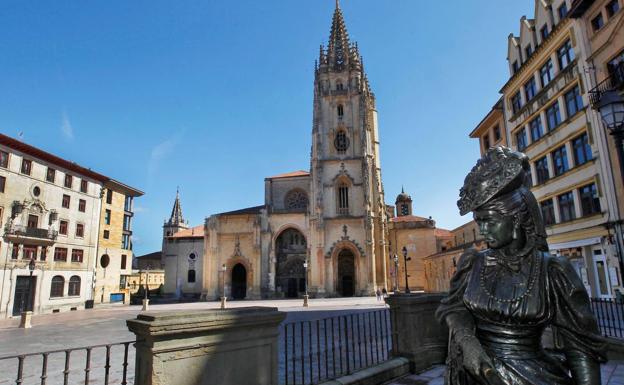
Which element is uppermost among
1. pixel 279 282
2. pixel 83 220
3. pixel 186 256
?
pixel 83 220

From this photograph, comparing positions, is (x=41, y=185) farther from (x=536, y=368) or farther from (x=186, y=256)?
(x=536, y=368)

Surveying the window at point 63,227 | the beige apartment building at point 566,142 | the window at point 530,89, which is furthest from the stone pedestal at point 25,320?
the window at point 530,89

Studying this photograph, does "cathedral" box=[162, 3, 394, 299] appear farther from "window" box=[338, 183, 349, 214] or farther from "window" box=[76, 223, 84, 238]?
"window" box=[76, 223, 84, 238]

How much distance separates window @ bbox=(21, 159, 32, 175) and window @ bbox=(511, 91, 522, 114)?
3636 centimetres

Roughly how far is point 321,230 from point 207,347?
37503 mm

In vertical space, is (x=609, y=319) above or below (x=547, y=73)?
below

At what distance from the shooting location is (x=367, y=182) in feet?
135

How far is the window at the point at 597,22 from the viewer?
643 inches

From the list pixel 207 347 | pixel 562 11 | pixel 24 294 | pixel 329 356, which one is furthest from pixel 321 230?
pixel 207 347

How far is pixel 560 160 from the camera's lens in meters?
19.1

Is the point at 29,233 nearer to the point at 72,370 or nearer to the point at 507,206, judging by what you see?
the point at 72,370

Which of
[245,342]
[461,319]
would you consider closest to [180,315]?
[245,342]

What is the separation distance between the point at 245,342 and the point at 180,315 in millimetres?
781

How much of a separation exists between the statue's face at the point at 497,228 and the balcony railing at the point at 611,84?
16.1 metres
